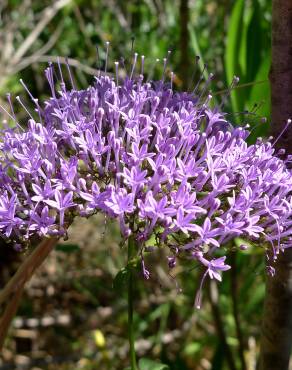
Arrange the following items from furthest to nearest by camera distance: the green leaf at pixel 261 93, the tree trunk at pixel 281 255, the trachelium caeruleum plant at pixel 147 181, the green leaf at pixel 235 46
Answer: the green leaf at pixel 235 46
the green leaf at pixel 261 93
the tree trunk at pixel 281 255
the trachelium caeruleum plant at pixel 147 181

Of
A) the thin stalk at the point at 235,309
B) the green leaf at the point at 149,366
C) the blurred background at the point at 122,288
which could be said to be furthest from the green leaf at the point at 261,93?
the green leaf at the point at 149,366

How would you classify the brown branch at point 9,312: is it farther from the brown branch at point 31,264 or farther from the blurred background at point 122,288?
the blurred background at point 122,288

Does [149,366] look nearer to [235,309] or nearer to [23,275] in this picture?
[23,275]

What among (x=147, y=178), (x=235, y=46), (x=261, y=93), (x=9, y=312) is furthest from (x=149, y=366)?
(x=235, y=46)

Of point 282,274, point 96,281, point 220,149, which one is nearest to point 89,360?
point 96,281

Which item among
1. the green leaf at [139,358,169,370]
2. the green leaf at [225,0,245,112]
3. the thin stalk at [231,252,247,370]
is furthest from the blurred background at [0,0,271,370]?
the green leaf at [139,358,169,370]

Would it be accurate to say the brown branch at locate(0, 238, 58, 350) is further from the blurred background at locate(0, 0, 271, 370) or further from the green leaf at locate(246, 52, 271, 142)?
the blurred background at locate(0, 0, 271, 370)

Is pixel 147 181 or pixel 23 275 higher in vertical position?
pixel 147 181
